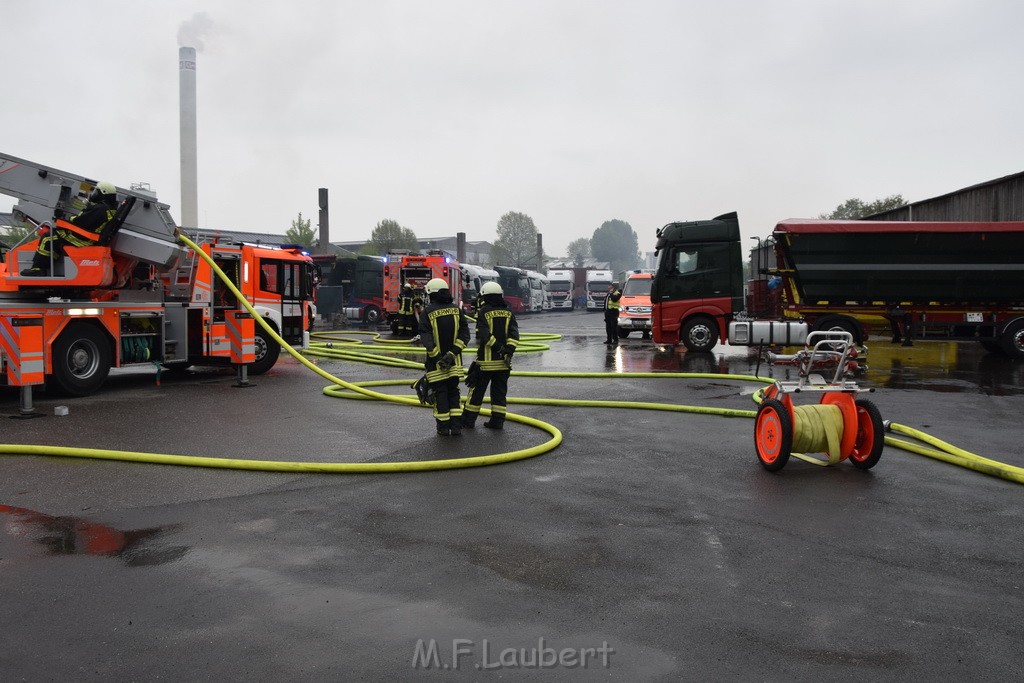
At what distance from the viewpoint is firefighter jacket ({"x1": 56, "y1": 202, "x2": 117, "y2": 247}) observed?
37.3 ft

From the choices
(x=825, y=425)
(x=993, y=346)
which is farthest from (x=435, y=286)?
(x=993, y=346)

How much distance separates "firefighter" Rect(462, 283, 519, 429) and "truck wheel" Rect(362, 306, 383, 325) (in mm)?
28032

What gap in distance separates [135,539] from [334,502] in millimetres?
1389

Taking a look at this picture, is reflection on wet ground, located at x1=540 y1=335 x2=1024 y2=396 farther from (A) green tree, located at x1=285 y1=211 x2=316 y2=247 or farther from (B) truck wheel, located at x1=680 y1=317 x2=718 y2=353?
(A) green tree, located at x1=285 y1=211 x2=316 y2=247

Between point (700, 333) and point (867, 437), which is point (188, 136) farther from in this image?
point (867, 437)

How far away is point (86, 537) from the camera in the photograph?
505 cm

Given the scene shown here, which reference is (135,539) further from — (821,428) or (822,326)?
Result: (822,326)

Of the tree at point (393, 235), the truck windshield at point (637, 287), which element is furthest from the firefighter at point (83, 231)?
the tree at point (393, 235)

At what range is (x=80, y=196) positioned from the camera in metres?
11.7

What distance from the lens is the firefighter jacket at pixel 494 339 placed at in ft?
28.8

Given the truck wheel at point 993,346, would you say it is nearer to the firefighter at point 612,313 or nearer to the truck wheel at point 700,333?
the truck wheel at point 700,333

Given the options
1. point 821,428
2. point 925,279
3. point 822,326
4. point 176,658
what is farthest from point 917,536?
point 925,279

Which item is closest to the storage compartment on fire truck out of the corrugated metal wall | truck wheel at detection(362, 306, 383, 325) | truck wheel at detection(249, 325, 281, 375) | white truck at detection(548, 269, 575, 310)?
truck wheel at detection(249, 325, 281, 375)

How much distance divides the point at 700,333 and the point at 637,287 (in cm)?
683
